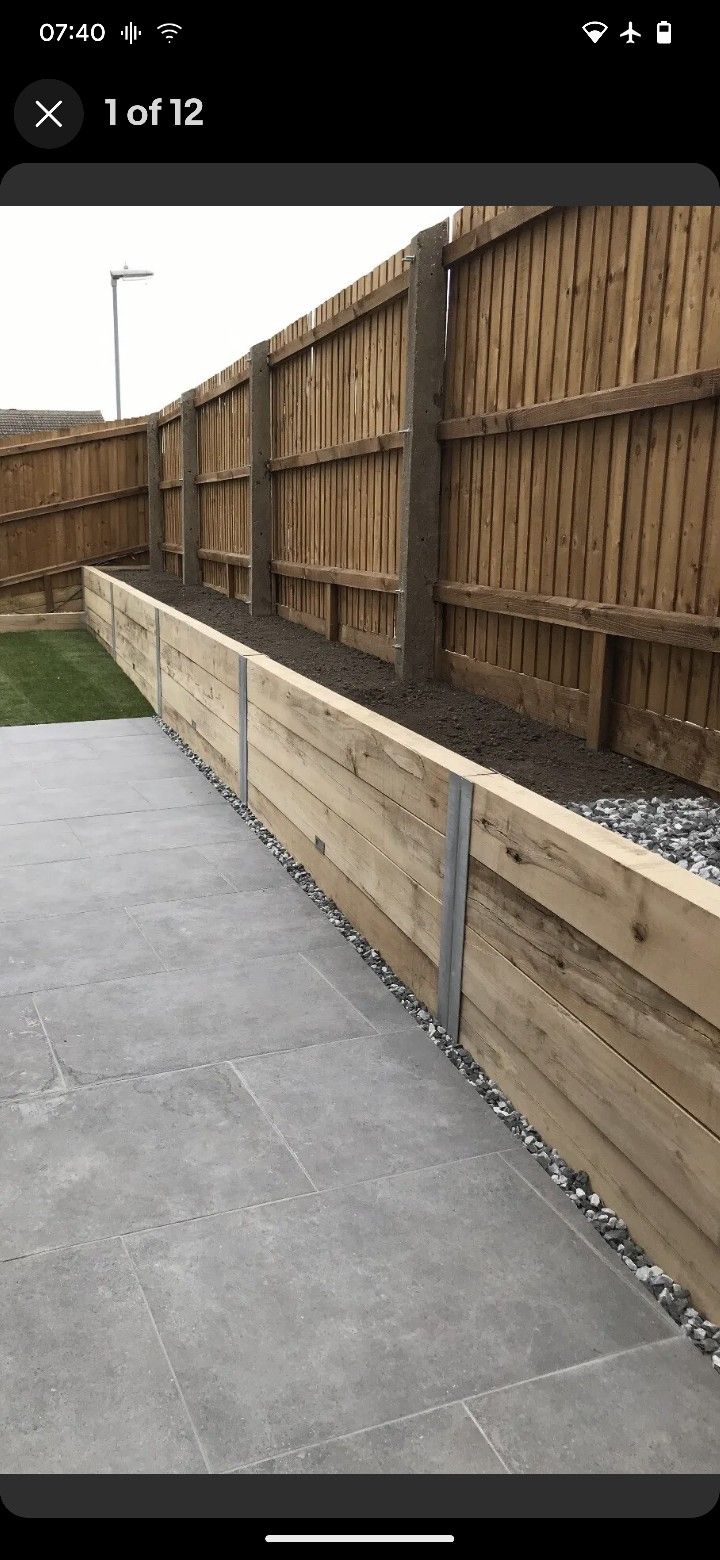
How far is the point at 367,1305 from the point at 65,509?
→ 13771 mm

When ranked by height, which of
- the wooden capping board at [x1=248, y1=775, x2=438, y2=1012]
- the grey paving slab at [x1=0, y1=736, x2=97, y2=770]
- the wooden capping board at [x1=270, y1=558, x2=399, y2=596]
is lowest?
the grey paving slab at [x1=0, y1=736, x2=97, y2=770]

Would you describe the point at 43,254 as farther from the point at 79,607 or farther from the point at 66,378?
the point at 66,378

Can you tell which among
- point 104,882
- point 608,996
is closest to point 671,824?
point 608,996

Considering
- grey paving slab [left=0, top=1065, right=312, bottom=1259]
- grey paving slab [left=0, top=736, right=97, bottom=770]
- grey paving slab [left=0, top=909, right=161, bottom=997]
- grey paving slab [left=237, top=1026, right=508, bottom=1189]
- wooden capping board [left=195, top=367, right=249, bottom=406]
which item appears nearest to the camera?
grey paving slab [left=0, top=1065, right=312, bottom=1259]

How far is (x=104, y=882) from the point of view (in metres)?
5.08

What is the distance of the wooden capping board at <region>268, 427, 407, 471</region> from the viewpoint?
619 cm

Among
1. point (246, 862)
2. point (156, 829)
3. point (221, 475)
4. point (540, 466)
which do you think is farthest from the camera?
point (221, 475)

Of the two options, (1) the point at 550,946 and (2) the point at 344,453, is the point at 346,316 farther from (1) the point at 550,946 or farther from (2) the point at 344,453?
(1) the point at 550,946

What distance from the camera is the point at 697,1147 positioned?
2.30 m

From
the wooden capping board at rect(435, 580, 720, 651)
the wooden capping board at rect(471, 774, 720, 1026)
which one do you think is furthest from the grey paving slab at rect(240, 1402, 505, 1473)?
the wooden capping board at rect(435, 580, 720, 651)

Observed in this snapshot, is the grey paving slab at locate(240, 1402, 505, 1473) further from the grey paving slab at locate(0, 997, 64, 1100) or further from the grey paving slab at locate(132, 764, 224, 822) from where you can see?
the grey paving slab at locate(132, 764, 224, 822)

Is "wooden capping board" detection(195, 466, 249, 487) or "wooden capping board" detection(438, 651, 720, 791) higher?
"wooden capping board" detection(195, 466, 249, 487)

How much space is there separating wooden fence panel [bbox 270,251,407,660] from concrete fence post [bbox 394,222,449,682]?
0.38m
